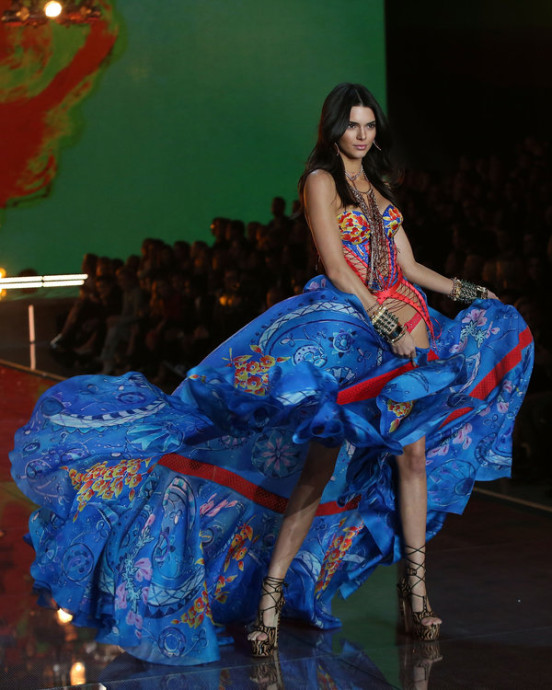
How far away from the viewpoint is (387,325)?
9.43 feet

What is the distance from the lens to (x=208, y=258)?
8430 millimetres

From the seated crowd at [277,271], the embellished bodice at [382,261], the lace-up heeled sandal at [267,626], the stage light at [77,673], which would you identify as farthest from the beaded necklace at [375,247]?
the seated crowd at [277,271]

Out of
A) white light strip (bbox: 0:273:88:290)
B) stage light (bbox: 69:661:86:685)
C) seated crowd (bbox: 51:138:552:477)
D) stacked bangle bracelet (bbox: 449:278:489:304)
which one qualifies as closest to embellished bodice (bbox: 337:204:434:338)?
stacked bangle bracelet (bbox: 449:278:489:304)

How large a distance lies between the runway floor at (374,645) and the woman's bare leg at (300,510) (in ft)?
0.60

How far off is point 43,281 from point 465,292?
22.7 ft

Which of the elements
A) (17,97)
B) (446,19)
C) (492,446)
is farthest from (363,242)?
(17,97)

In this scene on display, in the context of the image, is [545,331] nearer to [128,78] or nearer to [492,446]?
[492,446]

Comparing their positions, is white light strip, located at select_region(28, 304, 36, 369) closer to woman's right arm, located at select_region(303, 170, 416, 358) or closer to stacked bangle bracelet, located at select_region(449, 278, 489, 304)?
stacked bangle bracelet, located at select_region(449, 278, 489, 304)

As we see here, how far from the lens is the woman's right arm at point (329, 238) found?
9.64 feet

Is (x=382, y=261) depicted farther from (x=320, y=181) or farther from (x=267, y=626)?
(x=267, y=626)

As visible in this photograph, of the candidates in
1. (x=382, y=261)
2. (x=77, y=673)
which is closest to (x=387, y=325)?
(x=382, y=261)

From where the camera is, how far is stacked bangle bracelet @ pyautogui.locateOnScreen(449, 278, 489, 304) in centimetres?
333

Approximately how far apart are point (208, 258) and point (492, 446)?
5.39m

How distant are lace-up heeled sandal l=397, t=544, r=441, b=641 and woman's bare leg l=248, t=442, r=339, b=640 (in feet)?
1.01
